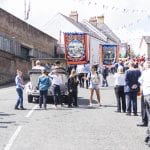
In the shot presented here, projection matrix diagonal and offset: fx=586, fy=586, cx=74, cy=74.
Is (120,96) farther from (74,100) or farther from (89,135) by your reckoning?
(89,135)

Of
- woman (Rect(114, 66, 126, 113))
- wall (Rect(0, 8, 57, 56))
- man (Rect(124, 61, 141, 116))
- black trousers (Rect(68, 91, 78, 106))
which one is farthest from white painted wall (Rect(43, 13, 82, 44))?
man (Rect(124, 61, 141, 116))

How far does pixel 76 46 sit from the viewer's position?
3266 cm

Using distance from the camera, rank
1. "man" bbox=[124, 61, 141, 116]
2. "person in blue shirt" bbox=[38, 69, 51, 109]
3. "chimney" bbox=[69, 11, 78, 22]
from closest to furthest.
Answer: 1. "man" bbox=[124, 61, 141, 116]
2. "person in blue shirt" bbox=[38, 69, 51, 109]
3. "chimney" bbox=[69, 11, 78, 22]

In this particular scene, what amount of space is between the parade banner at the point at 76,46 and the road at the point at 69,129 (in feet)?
36.5

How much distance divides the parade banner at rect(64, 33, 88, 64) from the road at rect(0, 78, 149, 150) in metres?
11.1

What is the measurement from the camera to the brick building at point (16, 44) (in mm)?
45178

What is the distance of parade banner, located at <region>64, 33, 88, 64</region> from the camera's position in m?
32.4

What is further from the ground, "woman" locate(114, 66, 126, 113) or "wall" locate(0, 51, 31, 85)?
"wall" locate(0, 51, 31, 85)

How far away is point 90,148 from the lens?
40.7 feet

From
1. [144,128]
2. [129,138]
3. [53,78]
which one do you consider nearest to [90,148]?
[129,138]

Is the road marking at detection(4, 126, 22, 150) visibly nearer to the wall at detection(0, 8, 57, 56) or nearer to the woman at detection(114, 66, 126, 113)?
the woman at detection(114, 66, 126, 113)

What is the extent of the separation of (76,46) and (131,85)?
553 inches

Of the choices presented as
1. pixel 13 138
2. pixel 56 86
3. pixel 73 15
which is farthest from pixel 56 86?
pixel 73 15

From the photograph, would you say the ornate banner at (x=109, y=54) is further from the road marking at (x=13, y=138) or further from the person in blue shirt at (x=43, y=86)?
the road marking at (x=13, y=138)
